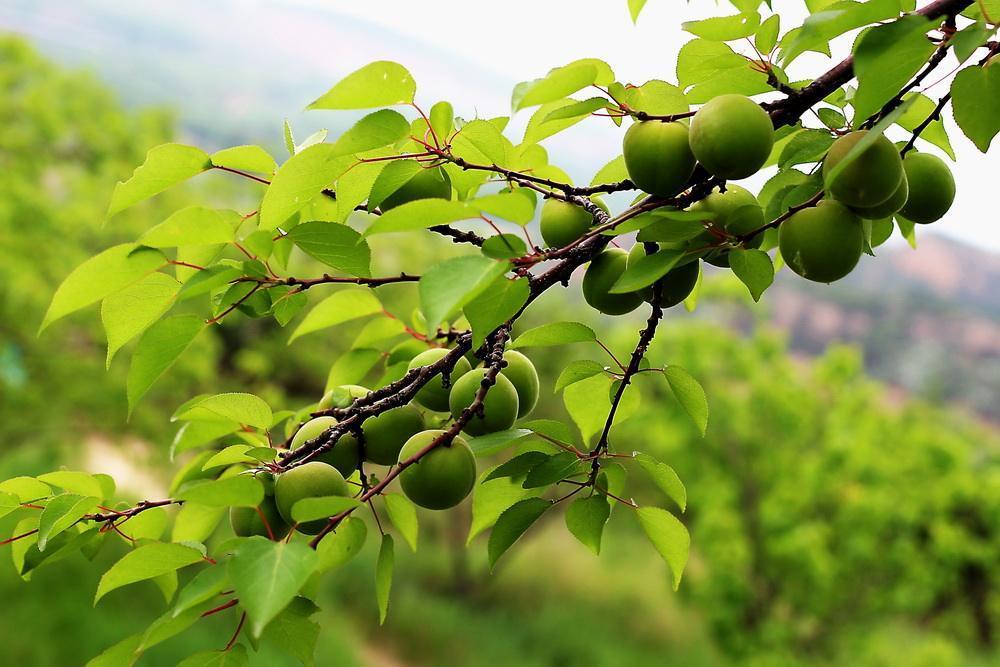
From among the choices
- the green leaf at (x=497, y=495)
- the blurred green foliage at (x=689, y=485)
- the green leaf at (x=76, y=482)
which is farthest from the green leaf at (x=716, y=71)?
the blurred green foliage at (x=689, y=485)

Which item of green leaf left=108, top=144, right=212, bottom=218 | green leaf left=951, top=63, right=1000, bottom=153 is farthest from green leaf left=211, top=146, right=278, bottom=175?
green leaf left=951, top=63, right=1000, bottom=153

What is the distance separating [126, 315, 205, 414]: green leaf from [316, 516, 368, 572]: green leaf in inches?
6.8

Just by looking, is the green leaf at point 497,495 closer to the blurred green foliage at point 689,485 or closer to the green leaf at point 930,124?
the green leaf at point 930,124

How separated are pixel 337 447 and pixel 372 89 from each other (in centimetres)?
27

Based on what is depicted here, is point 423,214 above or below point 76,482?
above

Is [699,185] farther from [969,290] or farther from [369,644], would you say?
[969,290]

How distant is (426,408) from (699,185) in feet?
0.99

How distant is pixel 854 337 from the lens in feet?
56.8

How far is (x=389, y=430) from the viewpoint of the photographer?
62cm

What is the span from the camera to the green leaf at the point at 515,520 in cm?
59

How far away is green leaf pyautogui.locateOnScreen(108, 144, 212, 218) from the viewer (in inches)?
22.7

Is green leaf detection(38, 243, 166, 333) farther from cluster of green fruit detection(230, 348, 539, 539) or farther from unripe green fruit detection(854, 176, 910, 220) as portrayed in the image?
unripe green fruit detection(854, 176, 910, 220)

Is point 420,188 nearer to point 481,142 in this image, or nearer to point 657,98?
point 481,142

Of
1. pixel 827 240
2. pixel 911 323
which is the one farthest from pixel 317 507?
pixel 911 323
